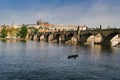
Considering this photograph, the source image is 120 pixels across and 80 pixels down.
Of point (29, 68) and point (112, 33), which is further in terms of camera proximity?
point (112, 33)

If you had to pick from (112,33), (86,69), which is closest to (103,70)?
(86,69)

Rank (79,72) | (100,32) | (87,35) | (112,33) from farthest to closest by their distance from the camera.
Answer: (87,35), (100,32), (112,33), (79,72)

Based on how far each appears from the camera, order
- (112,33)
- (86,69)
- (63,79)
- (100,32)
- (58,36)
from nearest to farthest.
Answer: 1. (63,79)
2. (86,69)
3. (112,33)
4. (100,32)
5. (58,36)

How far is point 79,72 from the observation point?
48.3m

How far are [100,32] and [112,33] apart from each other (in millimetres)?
10071

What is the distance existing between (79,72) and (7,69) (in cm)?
1194

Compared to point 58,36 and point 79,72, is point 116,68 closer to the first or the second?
point 79,72

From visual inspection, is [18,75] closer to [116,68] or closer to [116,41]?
[116,68]

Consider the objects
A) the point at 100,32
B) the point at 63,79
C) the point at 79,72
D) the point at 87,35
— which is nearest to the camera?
the point at 63,79

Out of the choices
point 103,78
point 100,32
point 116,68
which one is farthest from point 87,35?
point 103,78

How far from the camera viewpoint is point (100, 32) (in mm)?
137750

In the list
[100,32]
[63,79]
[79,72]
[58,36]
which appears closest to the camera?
[63,79]

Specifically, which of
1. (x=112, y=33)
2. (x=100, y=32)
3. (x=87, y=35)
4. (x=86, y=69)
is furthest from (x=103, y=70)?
(x=87, y=35)

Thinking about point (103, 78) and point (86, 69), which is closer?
point (103, 78)
